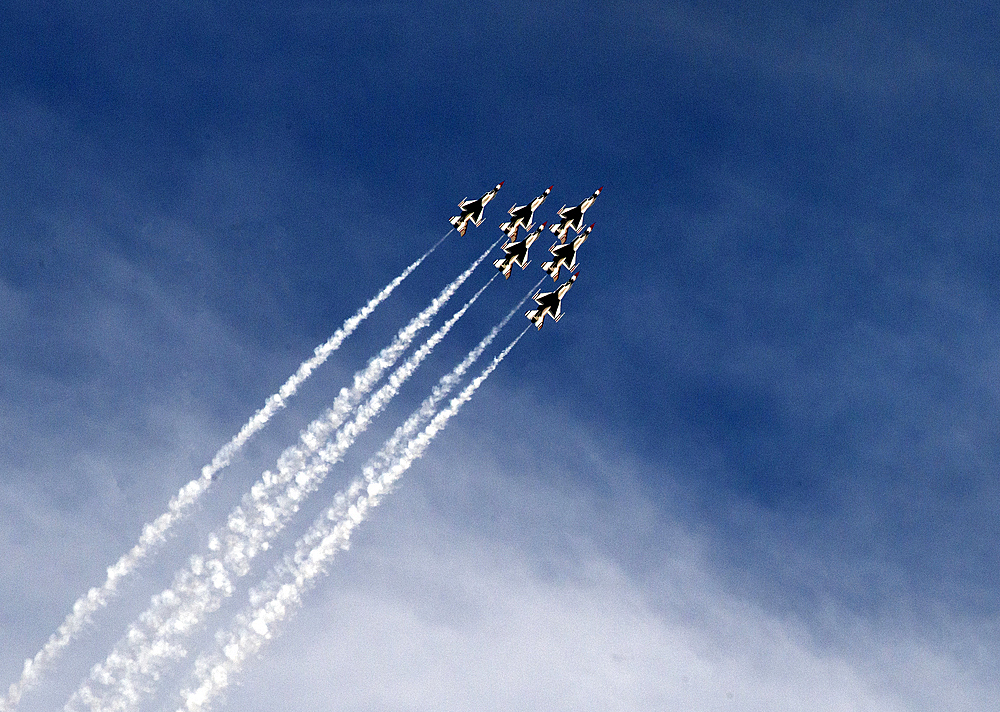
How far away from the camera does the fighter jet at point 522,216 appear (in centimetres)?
11137

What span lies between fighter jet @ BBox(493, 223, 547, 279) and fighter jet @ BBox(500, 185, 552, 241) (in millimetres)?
621

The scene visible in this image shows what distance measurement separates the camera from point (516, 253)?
11031 cm

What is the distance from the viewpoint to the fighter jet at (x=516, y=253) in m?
109

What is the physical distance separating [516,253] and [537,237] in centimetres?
394

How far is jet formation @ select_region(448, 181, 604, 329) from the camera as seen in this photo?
10894 centimetres

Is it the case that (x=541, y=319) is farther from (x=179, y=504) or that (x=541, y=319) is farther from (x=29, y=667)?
(x=29, y=667)

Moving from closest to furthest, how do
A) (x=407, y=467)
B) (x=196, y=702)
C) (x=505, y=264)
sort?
(x=196, y=702)
(x=407, y=467)
(x=505, y=264)

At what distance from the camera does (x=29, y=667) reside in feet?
304

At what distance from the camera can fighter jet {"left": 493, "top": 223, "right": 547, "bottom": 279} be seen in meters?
109

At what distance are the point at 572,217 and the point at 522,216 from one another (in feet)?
18.4

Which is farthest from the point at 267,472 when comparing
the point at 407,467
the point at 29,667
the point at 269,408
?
the point at 29,667

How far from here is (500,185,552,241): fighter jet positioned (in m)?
111

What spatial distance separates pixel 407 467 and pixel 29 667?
3915 centimetres

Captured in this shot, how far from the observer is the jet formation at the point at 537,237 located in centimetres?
10894
